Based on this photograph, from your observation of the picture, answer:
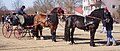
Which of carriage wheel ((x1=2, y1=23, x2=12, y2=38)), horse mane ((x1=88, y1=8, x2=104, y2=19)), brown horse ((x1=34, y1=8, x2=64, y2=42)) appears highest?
horse mane ((x1=88, y1=8, x2=104, y2=19))

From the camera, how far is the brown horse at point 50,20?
20078 mm

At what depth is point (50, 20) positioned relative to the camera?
66.8ft

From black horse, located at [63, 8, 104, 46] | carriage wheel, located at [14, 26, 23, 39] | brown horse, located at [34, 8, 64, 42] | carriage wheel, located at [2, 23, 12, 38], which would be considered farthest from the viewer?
carriage wheel, located at [2, 23, 12, 38]

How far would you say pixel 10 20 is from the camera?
22.7 metres

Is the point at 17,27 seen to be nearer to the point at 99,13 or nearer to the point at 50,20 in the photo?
the point at 50,20

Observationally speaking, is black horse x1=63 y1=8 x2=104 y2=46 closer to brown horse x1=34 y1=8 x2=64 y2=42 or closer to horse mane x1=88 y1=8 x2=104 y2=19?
horse mane x1=88 y1=8 x2=104 y2=19

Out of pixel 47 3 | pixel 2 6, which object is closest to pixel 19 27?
pixel 47 3

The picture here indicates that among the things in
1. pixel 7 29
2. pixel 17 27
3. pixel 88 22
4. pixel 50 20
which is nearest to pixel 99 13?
pixel 88 22

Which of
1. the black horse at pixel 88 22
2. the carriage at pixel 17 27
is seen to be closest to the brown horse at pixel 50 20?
the carriage at pixel 17 27

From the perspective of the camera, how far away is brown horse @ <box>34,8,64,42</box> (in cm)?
2008

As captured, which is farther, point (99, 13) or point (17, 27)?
point (17, 27)

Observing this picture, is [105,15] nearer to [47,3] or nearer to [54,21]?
[54,21]

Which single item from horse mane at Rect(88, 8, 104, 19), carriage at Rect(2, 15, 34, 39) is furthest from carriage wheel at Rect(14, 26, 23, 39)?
horse mane at Rect(88, 8, 104, 19)

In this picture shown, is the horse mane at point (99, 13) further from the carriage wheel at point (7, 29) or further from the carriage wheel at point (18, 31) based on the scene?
the carriage wheel at point (7, 29)
